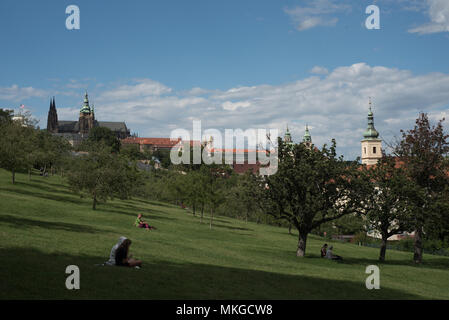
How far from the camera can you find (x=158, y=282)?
17859 mm

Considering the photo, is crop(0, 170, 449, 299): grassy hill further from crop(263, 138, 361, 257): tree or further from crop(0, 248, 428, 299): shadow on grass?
crop(263, 138, 361, 257): tree

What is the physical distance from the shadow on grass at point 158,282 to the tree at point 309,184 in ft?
40.3

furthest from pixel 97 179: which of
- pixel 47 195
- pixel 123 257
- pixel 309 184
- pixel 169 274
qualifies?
pixel 169 274

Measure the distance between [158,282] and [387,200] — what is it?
1050 inches

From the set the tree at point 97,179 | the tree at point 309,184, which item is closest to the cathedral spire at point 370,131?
the tree at point 97,179

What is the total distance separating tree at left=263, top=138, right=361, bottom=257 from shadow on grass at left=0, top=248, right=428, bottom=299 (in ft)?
40.3

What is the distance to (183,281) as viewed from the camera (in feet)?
61.3

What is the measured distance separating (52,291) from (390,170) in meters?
35.1

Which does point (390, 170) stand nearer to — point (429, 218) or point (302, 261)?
point (429, 218)

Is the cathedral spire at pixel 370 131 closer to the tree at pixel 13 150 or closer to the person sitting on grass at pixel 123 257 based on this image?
the tree at pixel 13 150

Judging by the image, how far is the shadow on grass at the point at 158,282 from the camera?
15.1m
